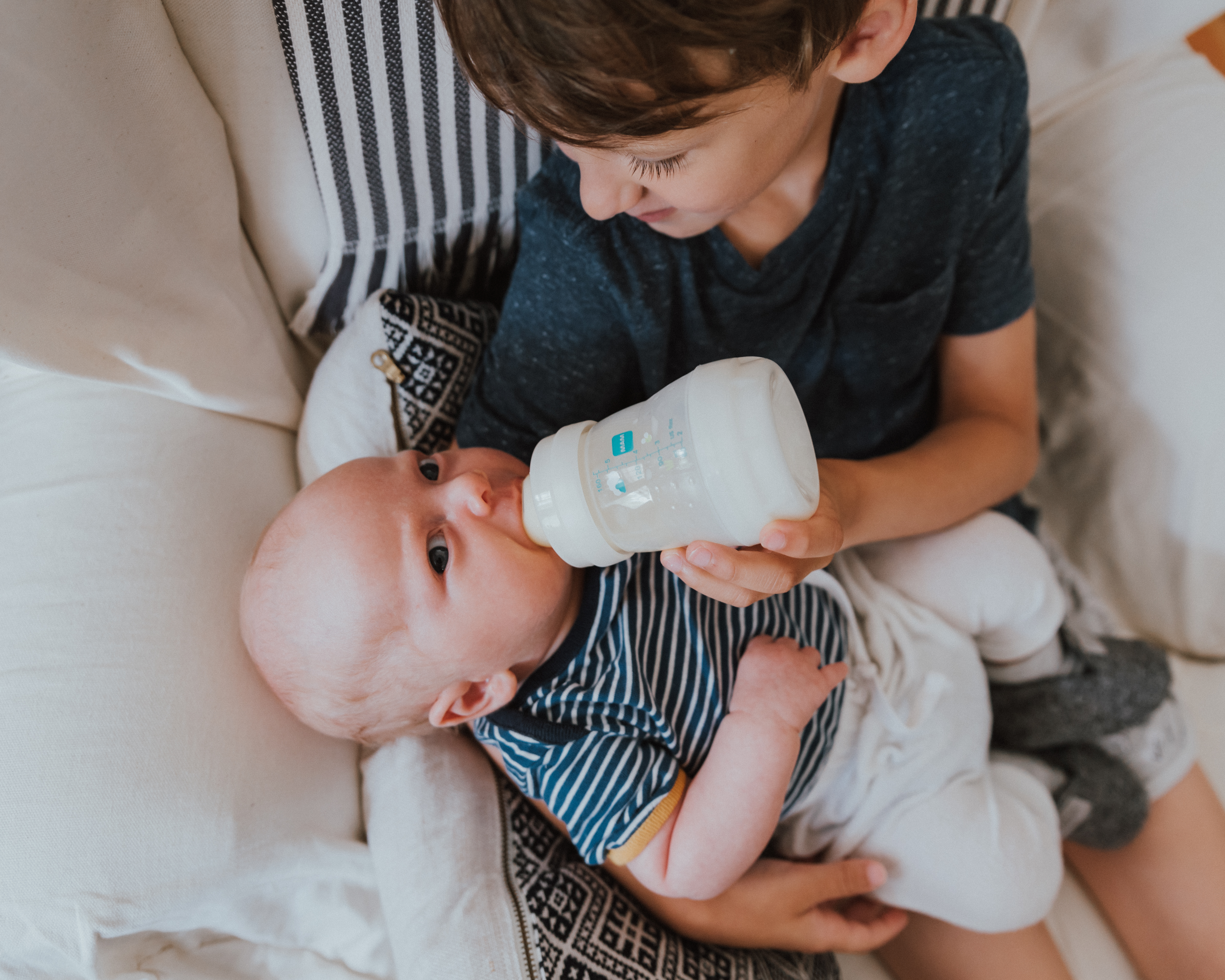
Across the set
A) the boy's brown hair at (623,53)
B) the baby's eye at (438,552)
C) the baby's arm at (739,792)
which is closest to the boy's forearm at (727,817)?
the baby's arm at (739,792)

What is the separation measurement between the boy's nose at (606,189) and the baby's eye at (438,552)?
35cm

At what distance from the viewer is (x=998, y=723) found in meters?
1.13

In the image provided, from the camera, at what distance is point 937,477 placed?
95cm

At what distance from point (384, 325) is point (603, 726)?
1.75ft

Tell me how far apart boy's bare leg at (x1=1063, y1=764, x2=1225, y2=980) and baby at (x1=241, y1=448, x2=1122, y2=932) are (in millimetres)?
168

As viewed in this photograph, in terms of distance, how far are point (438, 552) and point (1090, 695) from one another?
2.81 feet

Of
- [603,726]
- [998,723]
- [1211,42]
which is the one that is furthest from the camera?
[1211,42]

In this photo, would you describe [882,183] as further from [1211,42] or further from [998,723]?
[1211,42]

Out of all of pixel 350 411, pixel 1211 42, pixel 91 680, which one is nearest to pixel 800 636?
pixel 350 411

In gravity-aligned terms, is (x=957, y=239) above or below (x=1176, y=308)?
above

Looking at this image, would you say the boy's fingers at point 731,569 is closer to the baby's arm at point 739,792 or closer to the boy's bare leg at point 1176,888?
the baby's arm at point 739,792

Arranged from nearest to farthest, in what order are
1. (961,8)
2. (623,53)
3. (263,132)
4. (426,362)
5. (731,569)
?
(623,53) < (731,569) < (263,132) < (426,362) < (961,8)

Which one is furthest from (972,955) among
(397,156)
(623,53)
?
(397,156)

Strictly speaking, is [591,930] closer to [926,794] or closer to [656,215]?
[926,794]
